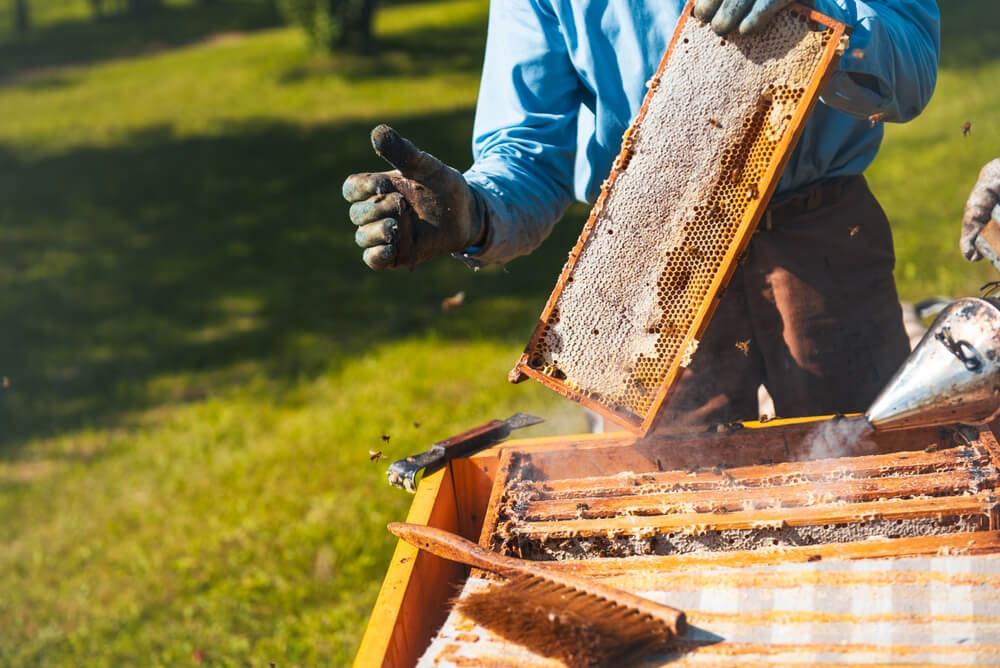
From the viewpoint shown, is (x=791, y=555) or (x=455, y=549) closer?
(x=791, y=555)

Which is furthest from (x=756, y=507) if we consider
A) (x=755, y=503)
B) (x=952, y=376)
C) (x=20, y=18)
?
(x=20, y=18)

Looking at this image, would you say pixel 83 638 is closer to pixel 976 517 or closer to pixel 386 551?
pixel 386 551

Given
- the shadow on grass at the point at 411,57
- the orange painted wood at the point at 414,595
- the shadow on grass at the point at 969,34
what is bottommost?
the shadow on grass at the point at 411,57

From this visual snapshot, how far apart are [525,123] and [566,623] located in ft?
4.15

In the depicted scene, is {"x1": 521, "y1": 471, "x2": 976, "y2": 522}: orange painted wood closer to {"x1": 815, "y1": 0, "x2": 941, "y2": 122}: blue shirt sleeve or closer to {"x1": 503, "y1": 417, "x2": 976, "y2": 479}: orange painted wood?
{"x1": 503, "y1": 417, "x2": 976, "y2": 479}: orange painted wood

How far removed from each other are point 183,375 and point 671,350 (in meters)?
4.51

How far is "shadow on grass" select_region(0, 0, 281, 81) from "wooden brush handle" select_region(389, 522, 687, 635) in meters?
16.9

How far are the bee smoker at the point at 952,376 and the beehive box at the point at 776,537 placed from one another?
2.8 inches

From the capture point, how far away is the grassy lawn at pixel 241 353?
12.0 ft

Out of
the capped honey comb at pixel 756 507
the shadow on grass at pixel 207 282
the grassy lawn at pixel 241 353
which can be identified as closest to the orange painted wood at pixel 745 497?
the capped honey comb at pixel 756 507

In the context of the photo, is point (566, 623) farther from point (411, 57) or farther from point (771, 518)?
point (411, 57)

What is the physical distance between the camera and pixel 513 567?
61.1 inches

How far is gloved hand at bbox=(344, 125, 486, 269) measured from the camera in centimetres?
178

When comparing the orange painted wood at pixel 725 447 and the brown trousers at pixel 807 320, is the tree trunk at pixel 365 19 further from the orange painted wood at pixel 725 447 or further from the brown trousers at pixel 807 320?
the orange painted wood at pixel 725 447
